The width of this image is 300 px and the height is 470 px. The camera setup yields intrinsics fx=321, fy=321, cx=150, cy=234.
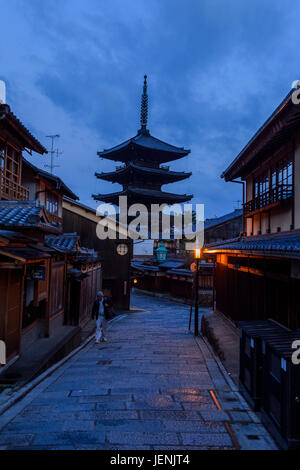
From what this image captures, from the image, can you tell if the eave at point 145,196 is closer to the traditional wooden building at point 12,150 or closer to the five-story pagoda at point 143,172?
Answer: the five-story pagoda at point 143,172

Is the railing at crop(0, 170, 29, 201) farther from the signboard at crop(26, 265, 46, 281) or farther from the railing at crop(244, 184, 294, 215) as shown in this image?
the railing at crop(244, 184, 294, 215)

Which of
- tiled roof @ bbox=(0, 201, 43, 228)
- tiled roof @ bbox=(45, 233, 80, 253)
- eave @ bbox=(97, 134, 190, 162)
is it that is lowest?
tiled roof @ bbox=(45, 233, 80, 253)

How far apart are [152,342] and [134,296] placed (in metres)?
26.5

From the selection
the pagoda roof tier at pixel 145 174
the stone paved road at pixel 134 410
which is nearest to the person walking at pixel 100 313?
the stone paved road at pixel 134 410

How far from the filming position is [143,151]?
134 feet

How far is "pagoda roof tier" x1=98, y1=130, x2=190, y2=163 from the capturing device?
131 feet

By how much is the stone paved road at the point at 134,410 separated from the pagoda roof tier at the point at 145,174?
3171 centimetres

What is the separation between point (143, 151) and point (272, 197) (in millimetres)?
30017

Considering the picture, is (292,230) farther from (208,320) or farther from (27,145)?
(27,145)

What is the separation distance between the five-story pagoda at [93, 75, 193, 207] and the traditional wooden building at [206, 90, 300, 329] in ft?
74.9

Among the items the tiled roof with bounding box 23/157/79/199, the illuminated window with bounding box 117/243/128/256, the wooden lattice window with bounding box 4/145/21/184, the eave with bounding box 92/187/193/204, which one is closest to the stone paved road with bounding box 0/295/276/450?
the wooden lattice window with bounding box 4/145/21/184

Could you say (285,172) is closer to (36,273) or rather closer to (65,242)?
(36,273)

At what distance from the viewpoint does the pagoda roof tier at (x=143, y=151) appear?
39906 millimetres
